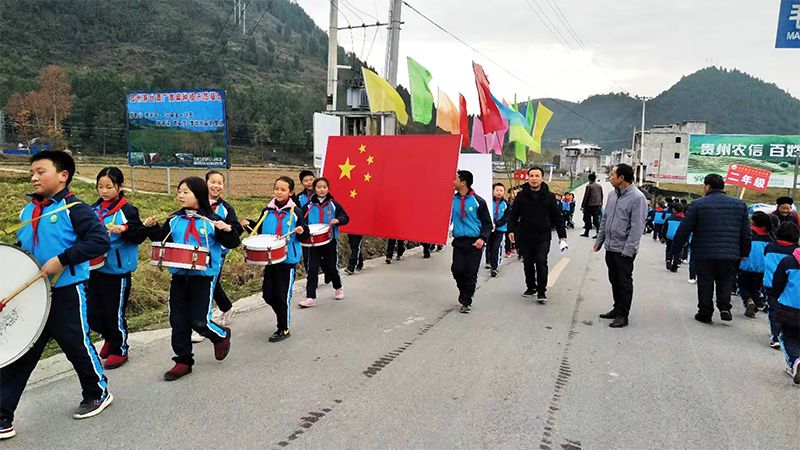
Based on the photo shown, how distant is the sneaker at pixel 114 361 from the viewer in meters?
4.48

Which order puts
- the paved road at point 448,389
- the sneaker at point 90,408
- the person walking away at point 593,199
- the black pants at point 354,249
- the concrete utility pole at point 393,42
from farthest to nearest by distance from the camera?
the person walking away at point 593,199 < the concrete utility pole at point 393,42 < the black pants at point 354,249 < the sneaker at point 90,408 < the paved road at point 448,389

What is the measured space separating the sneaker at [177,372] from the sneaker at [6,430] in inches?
43.9

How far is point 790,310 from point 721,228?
1952mm

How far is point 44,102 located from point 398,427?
230ft

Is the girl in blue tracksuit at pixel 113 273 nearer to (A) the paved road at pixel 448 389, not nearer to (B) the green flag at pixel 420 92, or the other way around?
(A) the paved road at pixel 448 389

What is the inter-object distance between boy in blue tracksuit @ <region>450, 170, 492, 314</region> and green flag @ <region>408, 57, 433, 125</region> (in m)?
5.59

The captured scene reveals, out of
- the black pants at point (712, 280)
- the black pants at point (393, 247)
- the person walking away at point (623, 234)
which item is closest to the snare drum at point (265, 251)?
the person walking away at point (623, 234)

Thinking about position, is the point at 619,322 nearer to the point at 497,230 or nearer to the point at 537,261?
the point at 537,261

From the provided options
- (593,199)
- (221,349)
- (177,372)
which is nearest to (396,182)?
(221,349)

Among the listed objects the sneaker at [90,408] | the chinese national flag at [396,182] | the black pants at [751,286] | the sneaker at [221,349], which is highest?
the chinese national flag at [396,182]

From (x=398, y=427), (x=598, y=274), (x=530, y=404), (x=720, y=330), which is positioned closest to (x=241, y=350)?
(x=398, y=427)

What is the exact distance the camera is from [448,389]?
13.7ft

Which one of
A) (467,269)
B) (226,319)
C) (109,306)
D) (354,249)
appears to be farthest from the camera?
(354,249)

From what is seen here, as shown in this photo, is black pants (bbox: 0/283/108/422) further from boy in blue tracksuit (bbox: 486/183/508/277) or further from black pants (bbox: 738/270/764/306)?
black pants (bbox: 738/270/764/306)
